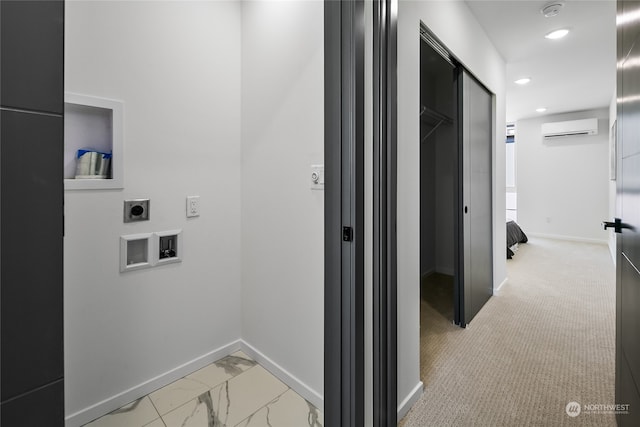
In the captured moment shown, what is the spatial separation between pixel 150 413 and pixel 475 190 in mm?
2727

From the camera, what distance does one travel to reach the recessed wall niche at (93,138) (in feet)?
4.67

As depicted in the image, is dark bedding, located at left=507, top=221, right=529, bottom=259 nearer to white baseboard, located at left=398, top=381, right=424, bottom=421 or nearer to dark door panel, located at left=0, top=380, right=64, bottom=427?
white baseboard, located at left=398, top=381, right=424, bottom=421

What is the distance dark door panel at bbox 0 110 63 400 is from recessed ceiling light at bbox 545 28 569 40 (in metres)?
Result: 3.70

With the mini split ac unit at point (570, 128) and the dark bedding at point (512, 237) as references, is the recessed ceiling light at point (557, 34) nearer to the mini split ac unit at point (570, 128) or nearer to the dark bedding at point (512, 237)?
the dark bedding at point (512, 237)

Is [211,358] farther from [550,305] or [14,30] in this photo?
[550,305]

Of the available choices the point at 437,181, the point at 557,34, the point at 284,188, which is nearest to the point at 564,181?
the point at 437,181

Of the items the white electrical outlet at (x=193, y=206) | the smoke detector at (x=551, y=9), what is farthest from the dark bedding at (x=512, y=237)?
the white electrical outlet at (x=193, y=206)

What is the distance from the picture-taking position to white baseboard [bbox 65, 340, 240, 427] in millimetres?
1451

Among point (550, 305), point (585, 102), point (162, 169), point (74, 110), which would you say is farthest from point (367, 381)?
point (585, 102)

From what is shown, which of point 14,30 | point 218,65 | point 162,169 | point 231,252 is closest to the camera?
point 14,30

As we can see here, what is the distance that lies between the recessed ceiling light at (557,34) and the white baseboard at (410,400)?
10.4 feet

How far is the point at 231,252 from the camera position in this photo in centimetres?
203

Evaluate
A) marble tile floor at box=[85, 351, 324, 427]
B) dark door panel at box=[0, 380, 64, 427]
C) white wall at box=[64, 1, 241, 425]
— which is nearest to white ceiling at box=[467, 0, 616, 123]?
white wall at box=[64, 1, 241, 425]

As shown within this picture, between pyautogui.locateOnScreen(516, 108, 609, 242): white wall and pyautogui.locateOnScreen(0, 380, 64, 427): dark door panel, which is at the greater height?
pyautogui.locateOnScreen(516, 108, 609, 242): white wall
